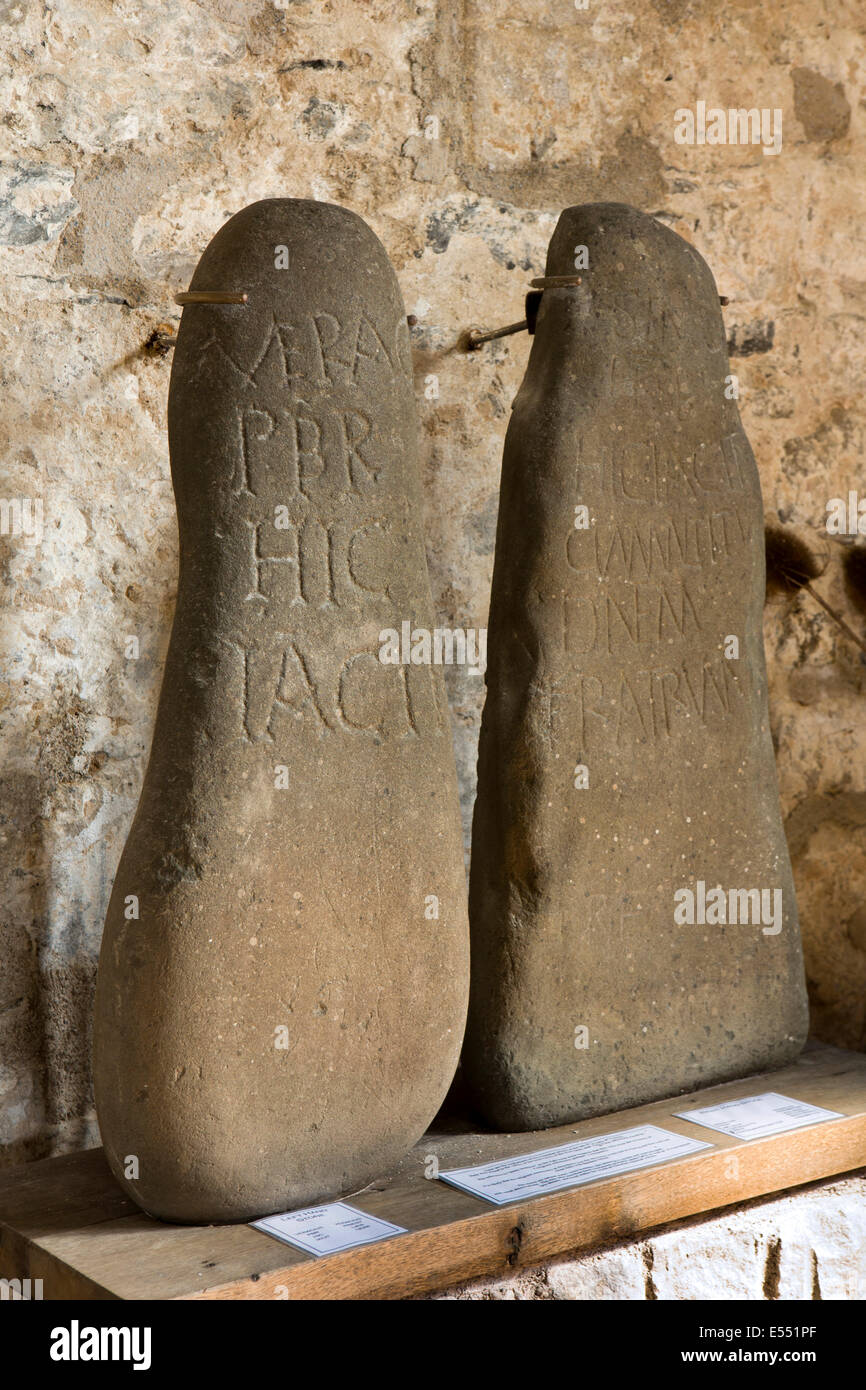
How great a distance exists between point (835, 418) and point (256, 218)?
1589 millimetres

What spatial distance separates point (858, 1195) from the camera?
2213 millimetres

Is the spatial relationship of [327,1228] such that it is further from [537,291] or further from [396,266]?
[396,266]

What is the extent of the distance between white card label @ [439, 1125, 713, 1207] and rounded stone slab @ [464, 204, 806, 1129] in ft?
0.34

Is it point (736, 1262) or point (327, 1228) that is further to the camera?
point (736, 1262)

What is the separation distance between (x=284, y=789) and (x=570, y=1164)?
715 millimetres

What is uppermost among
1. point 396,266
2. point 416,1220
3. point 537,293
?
point 396,266

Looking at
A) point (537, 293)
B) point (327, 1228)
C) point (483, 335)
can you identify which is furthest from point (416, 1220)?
point (483, 335)

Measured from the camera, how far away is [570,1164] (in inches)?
79.0

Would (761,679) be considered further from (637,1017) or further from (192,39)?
(192,39)

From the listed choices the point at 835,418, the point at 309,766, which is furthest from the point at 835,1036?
the point at 309,766

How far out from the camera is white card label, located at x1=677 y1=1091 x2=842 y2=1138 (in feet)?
7.07

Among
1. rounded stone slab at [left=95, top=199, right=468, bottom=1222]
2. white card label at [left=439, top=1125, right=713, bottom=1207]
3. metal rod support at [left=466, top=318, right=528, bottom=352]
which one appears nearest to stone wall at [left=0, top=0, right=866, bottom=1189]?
metal rod support at [left=466, top=318, right=528, bottom=352]

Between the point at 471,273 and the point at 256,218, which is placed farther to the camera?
the point at 471,273

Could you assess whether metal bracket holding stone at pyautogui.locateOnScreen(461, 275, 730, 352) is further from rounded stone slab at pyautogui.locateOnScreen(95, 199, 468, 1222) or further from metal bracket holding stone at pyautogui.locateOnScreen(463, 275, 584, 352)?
rounded stone slab at pyautogui.locateOnScreen(95, 199, 468, 1222)
